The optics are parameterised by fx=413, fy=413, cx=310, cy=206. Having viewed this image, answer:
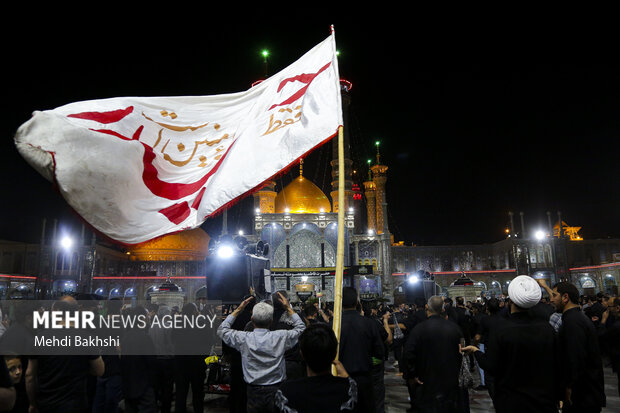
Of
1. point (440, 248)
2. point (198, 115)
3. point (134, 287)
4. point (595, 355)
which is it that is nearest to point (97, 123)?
point (198, 115)

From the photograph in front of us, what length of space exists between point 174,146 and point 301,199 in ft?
125

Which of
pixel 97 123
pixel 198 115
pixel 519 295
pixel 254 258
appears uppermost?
pixel 198 115

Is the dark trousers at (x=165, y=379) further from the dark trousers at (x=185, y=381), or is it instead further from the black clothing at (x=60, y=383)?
the black clothing at (x=60, y=383)

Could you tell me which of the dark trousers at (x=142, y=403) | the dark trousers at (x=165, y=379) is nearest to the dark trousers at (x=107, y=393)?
the dark trousers at (x=142, y=403)

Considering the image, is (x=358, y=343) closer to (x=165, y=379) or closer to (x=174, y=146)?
(x=174, y=146)

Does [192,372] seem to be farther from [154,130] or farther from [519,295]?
[519,295]

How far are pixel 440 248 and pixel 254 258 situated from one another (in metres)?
46.2

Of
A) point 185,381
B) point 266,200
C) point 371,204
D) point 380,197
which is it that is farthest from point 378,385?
point 371,204

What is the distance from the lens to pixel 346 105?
40.9 meters

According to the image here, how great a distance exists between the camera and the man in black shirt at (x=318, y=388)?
2.05 m

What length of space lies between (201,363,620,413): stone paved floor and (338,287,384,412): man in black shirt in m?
3.44

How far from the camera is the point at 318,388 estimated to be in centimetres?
210

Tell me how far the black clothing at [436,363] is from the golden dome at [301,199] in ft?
121

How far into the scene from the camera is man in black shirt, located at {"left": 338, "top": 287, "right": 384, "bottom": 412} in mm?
4102
